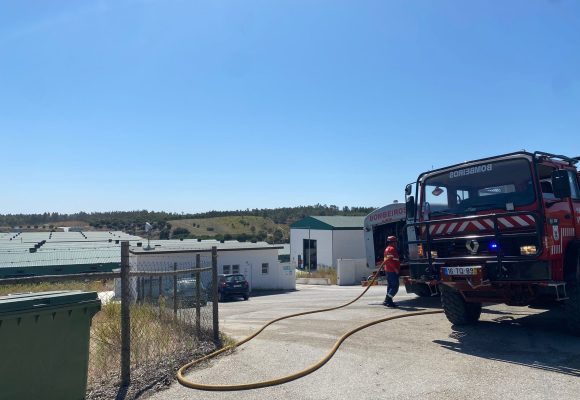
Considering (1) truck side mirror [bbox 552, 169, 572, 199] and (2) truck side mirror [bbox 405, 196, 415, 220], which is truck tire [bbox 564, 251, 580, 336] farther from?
(2) truck side mirror [bbox 405, 196, 415, 220]

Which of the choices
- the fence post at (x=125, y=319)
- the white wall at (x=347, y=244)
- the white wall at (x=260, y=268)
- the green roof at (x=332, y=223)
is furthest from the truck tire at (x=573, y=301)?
the green roof at (x=332, y=223)

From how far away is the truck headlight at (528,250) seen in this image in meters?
7.26

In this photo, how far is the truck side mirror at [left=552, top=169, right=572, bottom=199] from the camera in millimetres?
7432

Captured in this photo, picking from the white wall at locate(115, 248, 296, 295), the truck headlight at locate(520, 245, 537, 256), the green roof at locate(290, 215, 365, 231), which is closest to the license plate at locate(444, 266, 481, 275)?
the truck headlight at locate(520, 245, 537, 256)

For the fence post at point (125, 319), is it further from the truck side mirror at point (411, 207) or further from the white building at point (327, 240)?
the white building at point (327, 240)

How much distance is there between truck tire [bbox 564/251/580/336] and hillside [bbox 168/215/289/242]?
8417 centimetres

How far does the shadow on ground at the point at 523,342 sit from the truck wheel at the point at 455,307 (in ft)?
0.46

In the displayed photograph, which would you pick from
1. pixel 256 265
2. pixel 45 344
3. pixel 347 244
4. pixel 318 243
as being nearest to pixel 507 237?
pixel 45 344

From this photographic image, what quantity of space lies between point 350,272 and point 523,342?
26.5 metres

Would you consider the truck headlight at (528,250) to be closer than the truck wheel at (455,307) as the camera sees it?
Yes

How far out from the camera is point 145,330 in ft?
24.6

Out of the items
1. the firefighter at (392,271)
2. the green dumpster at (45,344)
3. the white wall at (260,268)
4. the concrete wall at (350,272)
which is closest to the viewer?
the green dumpster at (45,344)

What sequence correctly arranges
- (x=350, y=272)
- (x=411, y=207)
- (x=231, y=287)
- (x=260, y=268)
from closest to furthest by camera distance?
(x=411, y=207), (x=231, y=287), (x=260, y=268), (x=350, y=272)

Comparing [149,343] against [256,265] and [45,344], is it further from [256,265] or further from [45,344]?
[256,265]
